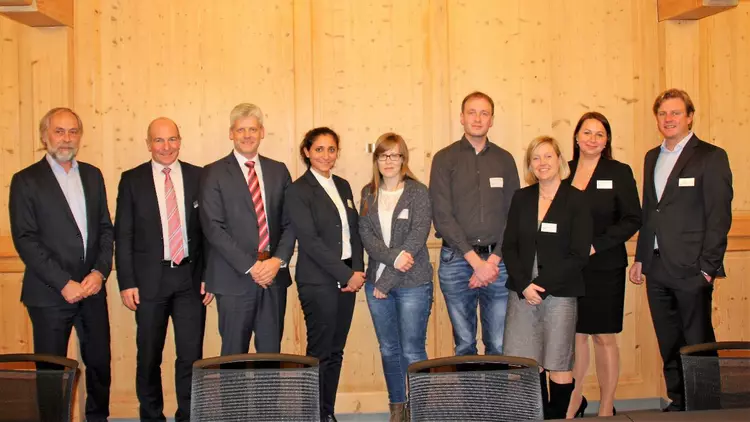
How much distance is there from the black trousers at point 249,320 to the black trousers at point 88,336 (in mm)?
705

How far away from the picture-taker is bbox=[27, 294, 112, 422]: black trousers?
3775 millimetres

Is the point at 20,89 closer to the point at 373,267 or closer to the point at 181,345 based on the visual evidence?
the point at 181,345

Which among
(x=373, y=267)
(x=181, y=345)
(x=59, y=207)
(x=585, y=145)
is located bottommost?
(x=181, y=345)

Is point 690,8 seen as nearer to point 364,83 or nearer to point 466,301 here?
point 364,83

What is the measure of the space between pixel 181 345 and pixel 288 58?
6.72 ft

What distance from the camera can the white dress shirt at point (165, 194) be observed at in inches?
154

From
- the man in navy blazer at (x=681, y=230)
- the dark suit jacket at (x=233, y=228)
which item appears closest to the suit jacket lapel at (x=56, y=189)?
the dark suit jacket at (x=233, y=228)

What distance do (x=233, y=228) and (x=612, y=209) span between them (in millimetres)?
2186

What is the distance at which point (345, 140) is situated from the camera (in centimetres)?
467

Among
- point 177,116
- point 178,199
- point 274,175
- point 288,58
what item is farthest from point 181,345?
point 288,58

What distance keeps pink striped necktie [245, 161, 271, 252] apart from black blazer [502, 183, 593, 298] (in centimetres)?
143

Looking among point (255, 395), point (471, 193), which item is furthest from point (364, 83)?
point (255, 395)

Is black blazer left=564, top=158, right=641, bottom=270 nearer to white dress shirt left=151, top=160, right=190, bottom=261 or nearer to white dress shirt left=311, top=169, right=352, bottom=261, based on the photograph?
white dress shirt left=311, top=169, right=352, bottom=261

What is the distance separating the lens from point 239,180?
3902mm
